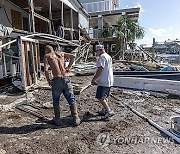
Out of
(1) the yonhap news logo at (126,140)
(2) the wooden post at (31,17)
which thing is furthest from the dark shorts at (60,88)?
(2) the wooden post at (31,17)

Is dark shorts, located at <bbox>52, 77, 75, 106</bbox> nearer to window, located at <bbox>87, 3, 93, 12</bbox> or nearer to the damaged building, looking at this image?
the damaged building

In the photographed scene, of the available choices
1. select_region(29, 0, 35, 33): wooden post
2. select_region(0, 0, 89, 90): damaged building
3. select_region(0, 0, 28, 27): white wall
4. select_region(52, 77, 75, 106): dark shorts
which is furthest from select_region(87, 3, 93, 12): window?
select_region(52, 77, 75, 106): dark shorts

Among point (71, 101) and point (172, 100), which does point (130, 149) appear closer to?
point (71, 101)

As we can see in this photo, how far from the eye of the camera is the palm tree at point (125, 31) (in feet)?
71.1

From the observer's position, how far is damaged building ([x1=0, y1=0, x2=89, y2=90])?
7.55 metres

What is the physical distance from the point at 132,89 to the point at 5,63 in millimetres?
5421

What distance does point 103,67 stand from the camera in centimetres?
488

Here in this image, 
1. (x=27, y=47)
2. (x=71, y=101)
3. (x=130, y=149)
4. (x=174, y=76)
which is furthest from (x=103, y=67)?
(x=174, y=76)

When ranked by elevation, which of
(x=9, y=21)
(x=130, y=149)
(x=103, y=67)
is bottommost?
(x=130, y=149)

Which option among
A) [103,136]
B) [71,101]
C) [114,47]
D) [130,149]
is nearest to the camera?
[130,149]

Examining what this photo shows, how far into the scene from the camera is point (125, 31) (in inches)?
874

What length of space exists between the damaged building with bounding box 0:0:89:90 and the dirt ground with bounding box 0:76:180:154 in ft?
5.11

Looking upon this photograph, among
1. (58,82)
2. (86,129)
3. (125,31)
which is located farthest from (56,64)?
(125,31)

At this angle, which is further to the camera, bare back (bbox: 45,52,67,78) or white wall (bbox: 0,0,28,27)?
white wall (bbox: 0,0,28,27)
